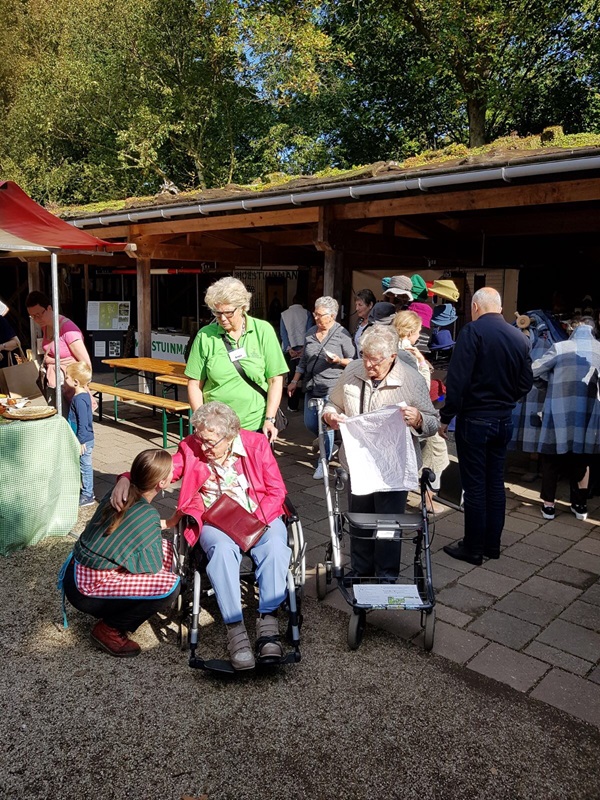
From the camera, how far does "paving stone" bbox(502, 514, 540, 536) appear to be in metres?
5.02

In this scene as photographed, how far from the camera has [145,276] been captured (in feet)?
33.2

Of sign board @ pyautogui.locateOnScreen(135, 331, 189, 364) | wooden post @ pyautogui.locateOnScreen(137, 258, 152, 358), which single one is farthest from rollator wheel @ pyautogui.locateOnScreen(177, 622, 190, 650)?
wooden post @ pyautogui.locateOnScreen(137, 258, 152, 358)

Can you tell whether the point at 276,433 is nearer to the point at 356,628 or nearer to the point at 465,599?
the point at 356,628

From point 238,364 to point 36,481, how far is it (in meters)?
1.77

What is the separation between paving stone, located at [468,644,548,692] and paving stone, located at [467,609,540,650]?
0.09 m

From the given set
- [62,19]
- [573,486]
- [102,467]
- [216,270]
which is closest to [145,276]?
[216,270]

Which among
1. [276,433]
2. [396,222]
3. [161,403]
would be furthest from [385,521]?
[396,222]

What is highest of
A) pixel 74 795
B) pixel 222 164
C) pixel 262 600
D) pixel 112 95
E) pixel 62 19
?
pixel 62 19

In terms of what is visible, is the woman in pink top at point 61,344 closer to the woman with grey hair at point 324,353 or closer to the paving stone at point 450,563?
the woman with grey hair at point 324,353

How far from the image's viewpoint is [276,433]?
13.6 feet

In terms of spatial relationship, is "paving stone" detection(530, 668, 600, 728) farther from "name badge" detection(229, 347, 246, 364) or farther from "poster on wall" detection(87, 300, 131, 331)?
"poster on wall" detection(87, 300, 131, 331)

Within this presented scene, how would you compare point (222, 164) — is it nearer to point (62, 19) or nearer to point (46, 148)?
point (46, 148)

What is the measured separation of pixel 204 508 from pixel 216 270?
10172mm

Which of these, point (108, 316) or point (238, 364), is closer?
point (238, 364)
